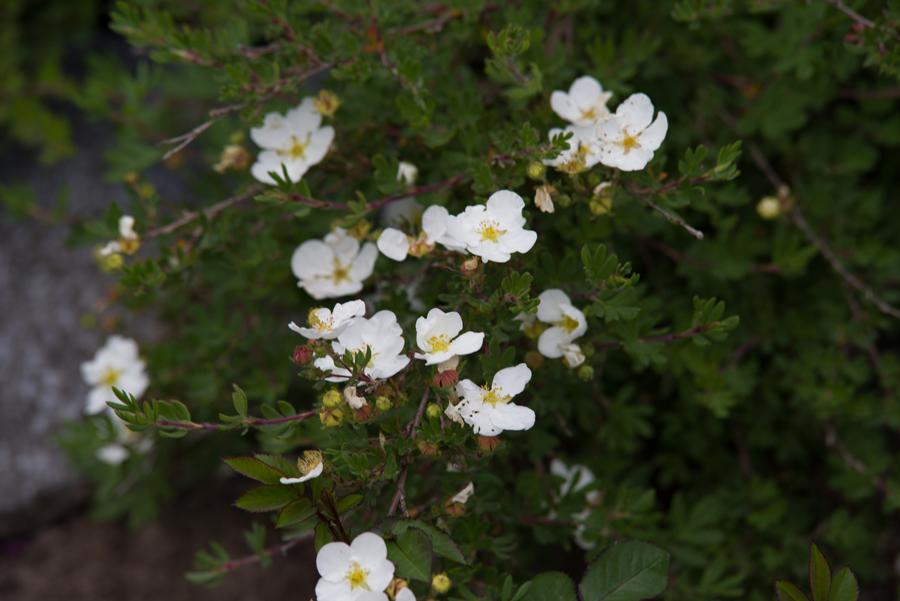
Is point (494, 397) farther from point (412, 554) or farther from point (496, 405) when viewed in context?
point (412, 554)

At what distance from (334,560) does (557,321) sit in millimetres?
546

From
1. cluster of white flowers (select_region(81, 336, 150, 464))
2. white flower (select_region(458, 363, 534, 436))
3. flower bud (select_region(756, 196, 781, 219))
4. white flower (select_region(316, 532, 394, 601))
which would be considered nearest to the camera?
white flower (select_region(316, 532, 394, 601))

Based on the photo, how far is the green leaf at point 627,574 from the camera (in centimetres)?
134

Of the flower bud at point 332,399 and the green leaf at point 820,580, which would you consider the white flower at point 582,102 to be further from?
the green leaf at point 820,580

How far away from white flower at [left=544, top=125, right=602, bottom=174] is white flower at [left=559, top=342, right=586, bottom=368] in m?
0.29

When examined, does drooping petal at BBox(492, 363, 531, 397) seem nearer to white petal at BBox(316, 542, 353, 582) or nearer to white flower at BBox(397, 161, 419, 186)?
white petal at BBox(316, 542, 353, 582)

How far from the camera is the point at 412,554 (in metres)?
1.23

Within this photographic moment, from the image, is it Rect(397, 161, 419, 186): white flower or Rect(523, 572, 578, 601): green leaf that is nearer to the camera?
Rect(523, 572, 578, 601): green leaf

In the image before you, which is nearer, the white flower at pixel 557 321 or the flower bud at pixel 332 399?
the flower bud at pixel 332 399

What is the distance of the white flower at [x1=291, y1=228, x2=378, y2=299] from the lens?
1.67m

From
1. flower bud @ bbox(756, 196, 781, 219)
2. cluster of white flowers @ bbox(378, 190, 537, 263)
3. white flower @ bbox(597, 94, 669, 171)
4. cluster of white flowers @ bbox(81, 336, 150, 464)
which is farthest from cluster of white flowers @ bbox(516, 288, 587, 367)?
cluster of white flowers @ bbox(81, 336, 150, 464)

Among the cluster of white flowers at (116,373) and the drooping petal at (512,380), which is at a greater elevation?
the drooping petal at (512,380)

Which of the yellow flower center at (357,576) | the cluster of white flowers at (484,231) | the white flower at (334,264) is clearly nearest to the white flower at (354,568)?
the yellow flower center at (357,576)

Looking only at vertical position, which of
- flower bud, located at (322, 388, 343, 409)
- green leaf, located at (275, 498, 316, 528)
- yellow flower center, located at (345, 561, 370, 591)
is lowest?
yellow flower center, located at (345, 561, 370, 591)
